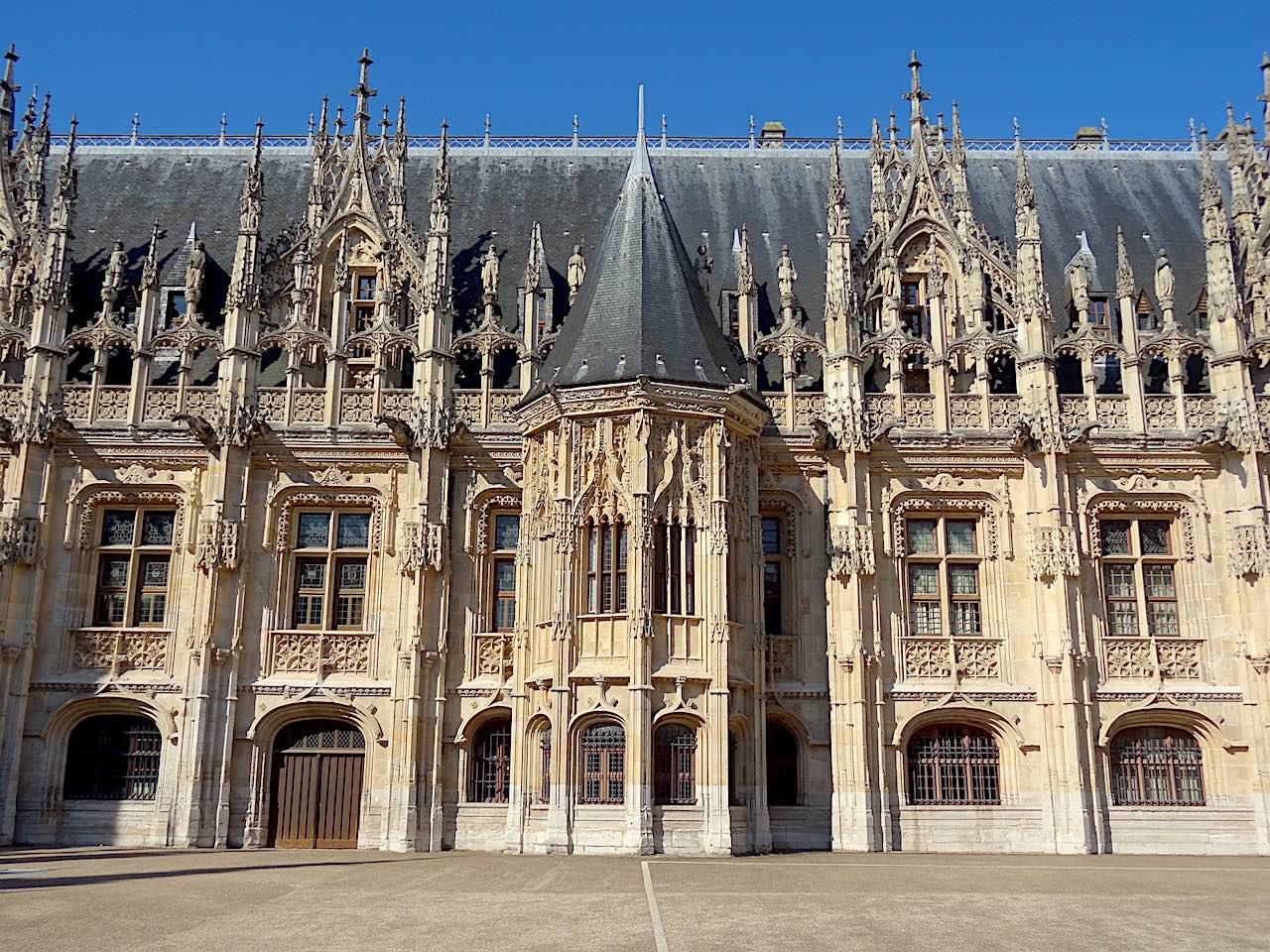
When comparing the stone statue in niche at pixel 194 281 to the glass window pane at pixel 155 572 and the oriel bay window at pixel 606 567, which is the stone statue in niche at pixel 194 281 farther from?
the oriel bay window at pixel 606 567

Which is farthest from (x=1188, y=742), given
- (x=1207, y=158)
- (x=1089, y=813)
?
(x=1207, y=158)

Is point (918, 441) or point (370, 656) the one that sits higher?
point (918, 441)

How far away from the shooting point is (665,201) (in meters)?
30.0

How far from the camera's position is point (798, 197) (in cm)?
3259

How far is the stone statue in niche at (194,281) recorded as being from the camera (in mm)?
27125

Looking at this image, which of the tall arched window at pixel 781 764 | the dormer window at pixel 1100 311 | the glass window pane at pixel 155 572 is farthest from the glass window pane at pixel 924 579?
the glass window pane at pixel 155 572

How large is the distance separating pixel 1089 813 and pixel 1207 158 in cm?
1558

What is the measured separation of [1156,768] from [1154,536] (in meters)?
4.95

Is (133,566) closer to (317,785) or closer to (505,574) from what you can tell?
(317,785)

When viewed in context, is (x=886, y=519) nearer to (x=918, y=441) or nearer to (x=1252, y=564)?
(x=918, y=441)

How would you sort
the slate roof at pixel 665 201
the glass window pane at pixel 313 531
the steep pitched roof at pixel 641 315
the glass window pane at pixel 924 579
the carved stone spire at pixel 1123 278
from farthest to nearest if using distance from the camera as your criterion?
the slate roof at pixel 665 201
the carved stone spire at pixel 1123 278
the glass window pane at pixel 313 531
the glass window pane at pixel 924 579
the steep pitched roof at pixel 641 315

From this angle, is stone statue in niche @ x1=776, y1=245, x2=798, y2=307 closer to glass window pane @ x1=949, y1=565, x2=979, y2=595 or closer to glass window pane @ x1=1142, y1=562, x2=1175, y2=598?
glass window pane @ x1=949, y1=565, x2=979, y2=595

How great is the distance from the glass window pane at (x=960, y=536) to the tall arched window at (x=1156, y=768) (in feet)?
16.1

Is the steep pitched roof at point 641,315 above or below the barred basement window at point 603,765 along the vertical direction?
above
